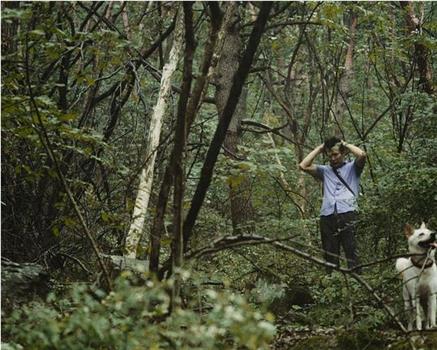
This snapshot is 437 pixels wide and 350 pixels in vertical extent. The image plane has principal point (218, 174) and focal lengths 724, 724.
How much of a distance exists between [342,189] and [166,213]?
2.31 metres

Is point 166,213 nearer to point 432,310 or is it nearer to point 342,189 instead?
point 342,189

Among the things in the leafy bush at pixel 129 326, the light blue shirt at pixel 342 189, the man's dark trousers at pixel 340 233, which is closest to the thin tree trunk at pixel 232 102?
the leafy bush at pixel 129 326

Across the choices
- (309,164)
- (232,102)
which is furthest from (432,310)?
(309,164)

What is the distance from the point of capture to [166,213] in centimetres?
952

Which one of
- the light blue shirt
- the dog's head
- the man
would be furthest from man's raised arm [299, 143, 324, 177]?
the dog's head

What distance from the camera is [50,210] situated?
29.8 feet

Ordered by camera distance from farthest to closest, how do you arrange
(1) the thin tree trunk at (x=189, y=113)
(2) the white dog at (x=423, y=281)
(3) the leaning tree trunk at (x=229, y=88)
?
(3) the leaning tree trunk at (x=229, y=88)
(2) the white dog at (x=423, y=281)
(1) the thin tree trunk at (x=189, y=113)

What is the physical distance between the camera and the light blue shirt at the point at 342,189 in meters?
9.29

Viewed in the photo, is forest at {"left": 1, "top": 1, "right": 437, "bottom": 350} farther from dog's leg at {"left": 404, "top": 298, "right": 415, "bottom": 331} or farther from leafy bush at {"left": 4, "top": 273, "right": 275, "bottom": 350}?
dog's leg at {"left": 404, "top": 298, "right": 415, "bottom": 331}

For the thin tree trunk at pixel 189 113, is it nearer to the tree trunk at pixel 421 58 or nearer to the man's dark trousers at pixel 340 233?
the man's dark trousers at pixel 340 233

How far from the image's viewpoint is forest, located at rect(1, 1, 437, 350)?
4.76 meters

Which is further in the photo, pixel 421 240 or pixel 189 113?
pixel 421 240

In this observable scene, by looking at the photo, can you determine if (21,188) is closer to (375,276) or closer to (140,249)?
(140,249)

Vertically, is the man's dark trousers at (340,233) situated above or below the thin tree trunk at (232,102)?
below
